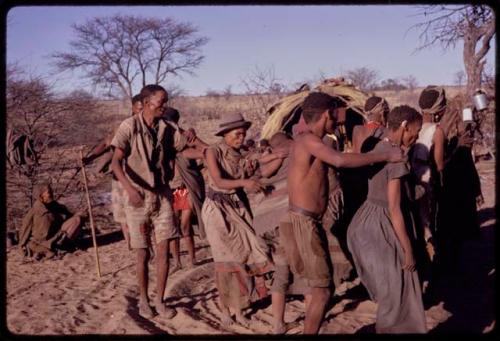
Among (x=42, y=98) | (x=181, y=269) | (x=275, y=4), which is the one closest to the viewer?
(x=275, y=4)

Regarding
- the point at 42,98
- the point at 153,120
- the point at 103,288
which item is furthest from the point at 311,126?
the point at 42,98

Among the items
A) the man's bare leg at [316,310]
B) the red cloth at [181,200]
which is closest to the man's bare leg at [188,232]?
the red cloth at [181,200]

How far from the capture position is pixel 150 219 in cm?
559

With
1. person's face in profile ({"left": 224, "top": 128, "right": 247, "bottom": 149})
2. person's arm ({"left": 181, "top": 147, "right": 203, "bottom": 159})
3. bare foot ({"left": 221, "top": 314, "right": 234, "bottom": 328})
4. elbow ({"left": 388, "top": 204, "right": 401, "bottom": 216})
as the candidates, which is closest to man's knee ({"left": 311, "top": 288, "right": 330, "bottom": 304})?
elbow ({"left": 388, "top": 204, "right": 401, "bottom": 216})

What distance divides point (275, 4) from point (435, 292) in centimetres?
337

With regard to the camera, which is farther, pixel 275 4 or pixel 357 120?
pixel 357 120

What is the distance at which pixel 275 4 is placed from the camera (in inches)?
168

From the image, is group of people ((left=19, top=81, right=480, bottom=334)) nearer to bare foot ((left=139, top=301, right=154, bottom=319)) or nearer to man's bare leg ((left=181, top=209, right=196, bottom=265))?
bare foot ((left=139, top=301, right=154, bottom=319))

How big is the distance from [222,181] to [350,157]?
1.37m

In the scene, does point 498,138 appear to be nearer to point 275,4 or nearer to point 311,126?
point 311,126

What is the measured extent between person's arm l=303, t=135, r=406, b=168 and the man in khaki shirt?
1930 mm

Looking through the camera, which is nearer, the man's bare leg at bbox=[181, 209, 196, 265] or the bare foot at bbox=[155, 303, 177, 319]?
the bare foot at bbox=[155, 303, 177, 319]

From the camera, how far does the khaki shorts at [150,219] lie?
5.53m

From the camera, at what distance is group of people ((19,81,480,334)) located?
4.26 metres
